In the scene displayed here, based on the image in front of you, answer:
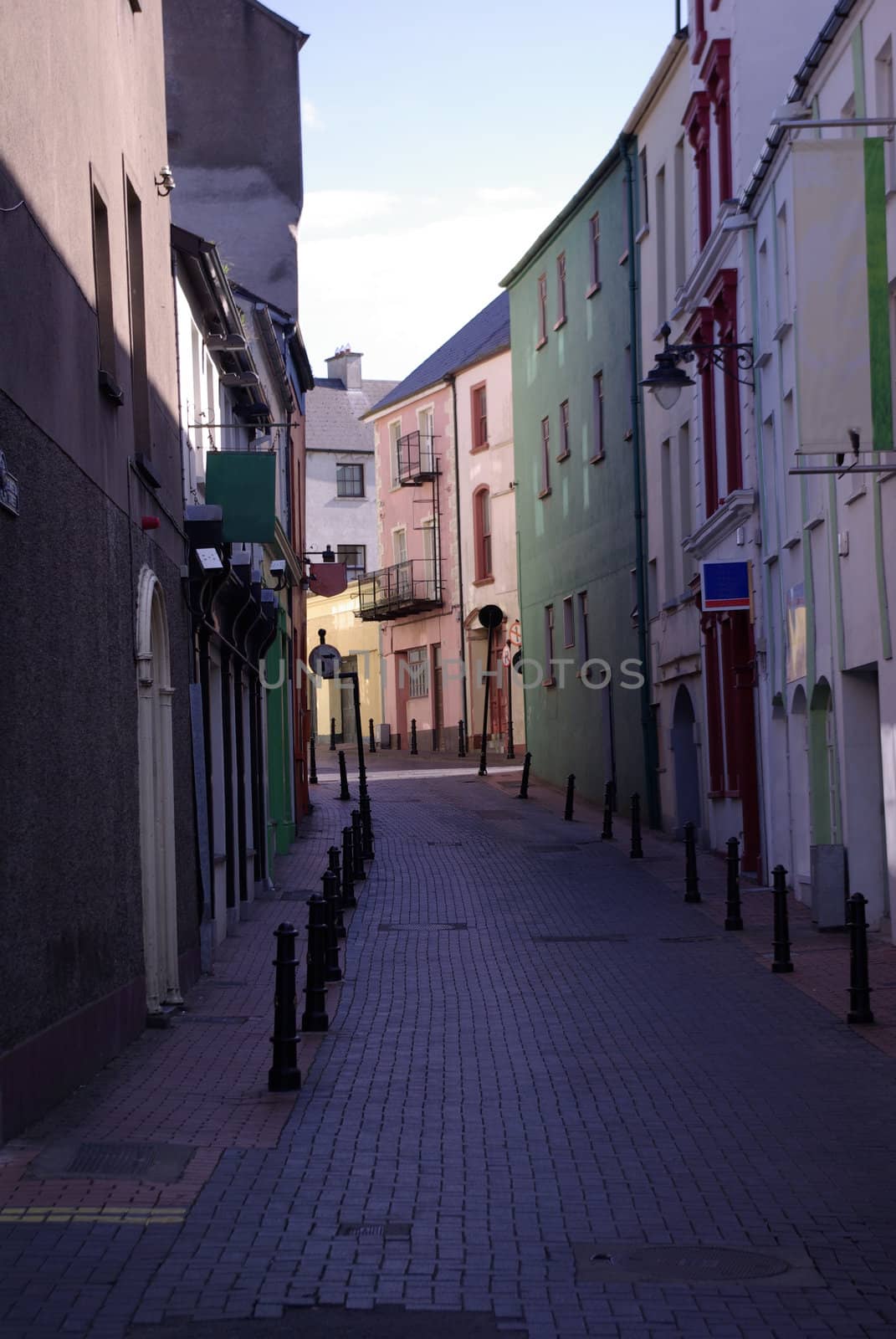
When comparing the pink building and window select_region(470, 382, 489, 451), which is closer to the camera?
window select_region(470, 382, 489, 451)

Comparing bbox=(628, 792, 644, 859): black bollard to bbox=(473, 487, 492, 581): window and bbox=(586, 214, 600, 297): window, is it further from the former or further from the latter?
bbox=(473, 487, 492, 581): window

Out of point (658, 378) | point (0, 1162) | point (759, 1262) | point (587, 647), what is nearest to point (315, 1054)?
A: point (0, 1162)

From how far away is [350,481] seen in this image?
67312 mm

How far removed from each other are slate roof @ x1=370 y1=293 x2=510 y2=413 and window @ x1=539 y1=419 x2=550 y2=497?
24.5ft

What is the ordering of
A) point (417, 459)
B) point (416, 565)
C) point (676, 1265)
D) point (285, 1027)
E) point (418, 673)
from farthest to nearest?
1. point (418, 673)
2. point (416, 565)
3. point (417, 459)
4. point (285, 1027)
5. point (676, 1265)

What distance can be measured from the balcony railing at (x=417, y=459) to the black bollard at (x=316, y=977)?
4093 cm

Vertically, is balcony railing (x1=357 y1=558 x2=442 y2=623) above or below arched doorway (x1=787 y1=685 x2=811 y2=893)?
above

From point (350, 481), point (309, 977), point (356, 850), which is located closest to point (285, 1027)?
point (309, 977)

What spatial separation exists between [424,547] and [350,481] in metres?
13.4

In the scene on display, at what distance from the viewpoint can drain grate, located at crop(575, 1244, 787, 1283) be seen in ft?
21.9

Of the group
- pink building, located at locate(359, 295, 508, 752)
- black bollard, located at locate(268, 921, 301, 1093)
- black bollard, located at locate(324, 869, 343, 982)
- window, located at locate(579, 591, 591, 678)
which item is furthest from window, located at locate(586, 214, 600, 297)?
black bollard, located at locate(268, 921, 301, 1093)

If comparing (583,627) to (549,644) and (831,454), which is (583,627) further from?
(831,454)

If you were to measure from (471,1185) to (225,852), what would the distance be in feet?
36.8

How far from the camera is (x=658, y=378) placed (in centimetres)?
1984
